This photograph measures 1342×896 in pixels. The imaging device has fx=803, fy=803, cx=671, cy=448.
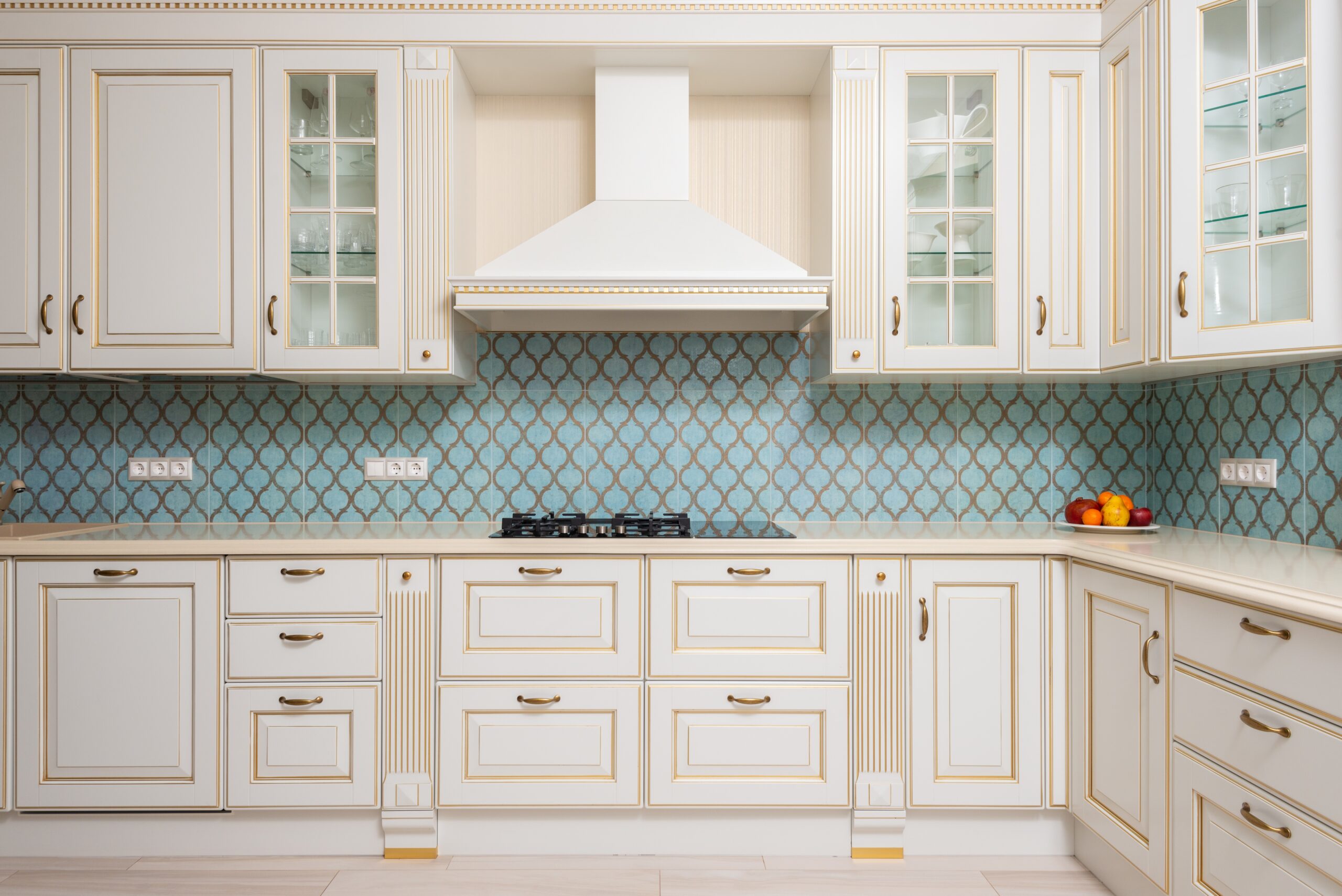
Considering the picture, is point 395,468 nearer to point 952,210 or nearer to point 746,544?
point 746,544

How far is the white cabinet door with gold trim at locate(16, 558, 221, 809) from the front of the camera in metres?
2.20

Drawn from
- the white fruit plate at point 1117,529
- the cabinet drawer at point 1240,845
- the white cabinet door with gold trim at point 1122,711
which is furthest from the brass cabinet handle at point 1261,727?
the white fruit plate at point 1117,529

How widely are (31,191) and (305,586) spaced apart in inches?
56.6

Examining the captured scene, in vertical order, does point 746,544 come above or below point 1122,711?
above

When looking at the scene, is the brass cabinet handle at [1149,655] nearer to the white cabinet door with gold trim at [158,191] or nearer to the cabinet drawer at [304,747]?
the cabinet drawer at [304,747]

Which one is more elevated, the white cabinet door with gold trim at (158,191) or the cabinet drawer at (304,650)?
the white cabinet door with gold trim at (158,191)

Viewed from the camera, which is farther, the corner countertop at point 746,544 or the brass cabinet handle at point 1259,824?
the corner countertop at point 746,544

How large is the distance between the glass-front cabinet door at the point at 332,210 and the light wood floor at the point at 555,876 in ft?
4.64

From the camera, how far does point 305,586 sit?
2217mm

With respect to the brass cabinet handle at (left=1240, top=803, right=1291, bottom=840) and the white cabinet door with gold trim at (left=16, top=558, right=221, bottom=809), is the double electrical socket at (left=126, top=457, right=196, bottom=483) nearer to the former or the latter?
the white cabinet door with gold trim at (left=16, top=558, right=221, bottom=809)

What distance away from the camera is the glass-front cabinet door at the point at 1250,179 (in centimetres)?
177

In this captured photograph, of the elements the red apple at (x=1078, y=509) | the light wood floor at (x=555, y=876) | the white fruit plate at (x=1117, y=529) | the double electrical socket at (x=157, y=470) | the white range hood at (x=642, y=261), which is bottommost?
the light wood floor at (x=555, y=876)

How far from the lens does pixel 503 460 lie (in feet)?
9.04

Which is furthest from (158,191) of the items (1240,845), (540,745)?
(1240,845)
